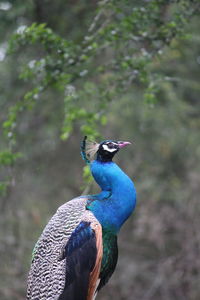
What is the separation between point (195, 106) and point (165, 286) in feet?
9.77

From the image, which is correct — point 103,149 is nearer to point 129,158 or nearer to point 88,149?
point 88,149

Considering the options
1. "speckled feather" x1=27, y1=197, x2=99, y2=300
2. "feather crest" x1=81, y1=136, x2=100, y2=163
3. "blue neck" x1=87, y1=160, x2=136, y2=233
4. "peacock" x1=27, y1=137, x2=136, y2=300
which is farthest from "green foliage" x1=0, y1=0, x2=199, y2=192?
"speckled feather" x1=27, y1=197, x2=99, y2=300

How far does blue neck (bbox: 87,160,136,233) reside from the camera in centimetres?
452

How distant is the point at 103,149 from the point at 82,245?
2.63 feet

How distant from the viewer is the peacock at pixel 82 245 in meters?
4.33

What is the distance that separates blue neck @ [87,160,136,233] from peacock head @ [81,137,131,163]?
0.18 feet

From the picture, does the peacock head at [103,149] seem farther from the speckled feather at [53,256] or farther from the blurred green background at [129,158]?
the blurred green background at [129,158]

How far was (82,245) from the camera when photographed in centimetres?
435

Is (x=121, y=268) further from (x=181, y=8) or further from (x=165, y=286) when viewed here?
(x=181, y=8)

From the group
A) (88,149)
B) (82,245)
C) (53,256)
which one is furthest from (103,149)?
(53,256)

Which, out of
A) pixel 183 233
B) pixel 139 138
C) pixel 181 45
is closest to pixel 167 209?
pixel 183 233

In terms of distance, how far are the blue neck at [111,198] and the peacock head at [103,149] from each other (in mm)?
56

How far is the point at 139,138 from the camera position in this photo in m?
9.90

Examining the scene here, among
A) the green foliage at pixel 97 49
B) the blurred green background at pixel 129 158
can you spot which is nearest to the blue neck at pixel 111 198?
the green foliage at pixel 97 49
